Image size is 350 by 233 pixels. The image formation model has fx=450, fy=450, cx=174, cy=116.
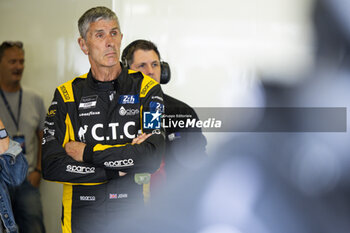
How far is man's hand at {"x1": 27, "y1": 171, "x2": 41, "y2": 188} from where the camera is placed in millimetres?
3502

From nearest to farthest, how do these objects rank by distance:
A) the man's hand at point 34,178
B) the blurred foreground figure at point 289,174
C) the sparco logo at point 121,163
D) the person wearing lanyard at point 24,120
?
the sparco logo at point 121,163 → the blurred foreground figure at point 289,174 → the person wearing lanyard at point 24,120 → the man's hand at point 34,178

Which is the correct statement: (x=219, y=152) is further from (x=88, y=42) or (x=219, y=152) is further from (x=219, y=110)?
(x=88, y=42)

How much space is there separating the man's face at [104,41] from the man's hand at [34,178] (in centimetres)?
147

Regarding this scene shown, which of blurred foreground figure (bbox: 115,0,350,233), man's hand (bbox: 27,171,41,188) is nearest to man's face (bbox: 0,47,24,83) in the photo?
man's hand (bbox: 27,171,41,188)

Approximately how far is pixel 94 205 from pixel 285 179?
4.56 feet

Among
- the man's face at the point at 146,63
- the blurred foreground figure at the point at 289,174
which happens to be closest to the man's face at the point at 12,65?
the man's face at the point at 146,63

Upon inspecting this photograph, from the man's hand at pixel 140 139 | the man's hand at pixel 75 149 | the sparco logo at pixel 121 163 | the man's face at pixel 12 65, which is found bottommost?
the sparco logo at pixel 121 163

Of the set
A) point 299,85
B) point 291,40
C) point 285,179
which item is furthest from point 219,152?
point 291,40

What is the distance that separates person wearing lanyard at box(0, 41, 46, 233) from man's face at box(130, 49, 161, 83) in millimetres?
1057

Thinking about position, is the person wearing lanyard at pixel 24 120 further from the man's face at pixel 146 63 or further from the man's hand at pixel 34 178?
the man's face at pixel 146 63

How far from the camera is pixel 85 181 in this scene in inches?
90.4

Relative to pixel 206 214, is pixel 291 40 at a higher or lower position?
higher

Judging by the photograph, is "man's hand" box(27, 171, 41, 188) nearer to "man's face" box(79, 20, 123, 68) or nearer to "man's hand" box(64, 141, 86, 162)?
"man's hand" box(64, 141, 86, 162)

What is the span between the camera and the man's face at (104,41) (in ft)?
8.04
